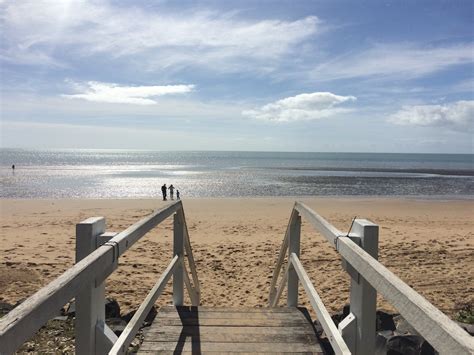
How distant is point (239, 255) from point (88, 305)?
898 cm

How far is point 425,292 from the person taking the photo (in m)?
7.42

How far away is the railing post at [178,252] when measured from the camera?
394cm

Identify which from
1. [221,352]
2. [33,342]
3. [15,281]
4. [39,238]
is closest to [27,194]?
[39,238]

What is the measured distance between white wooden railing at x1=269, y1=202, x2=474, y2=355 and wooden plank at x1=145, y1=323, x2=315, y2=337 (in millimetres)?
540

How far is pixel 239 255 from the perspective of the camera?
10.5m

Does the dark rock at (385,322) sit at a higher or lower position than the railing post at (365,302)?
lower

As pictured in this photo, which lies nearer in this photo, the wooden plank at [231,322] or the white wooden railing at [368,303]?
the white wooden railing at [368,303]

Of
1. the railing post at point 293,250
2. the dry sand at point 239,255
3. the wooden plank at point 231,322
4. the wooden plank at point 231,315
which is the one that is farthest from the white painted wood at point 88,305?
the dry sand at point 239,255

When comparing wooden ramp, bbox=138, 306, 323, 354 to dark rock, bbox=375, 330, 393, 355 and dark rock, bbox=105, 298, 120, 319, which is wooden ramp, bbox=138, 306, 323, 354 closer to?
dark rock, bbox=375, 330, 393, 355

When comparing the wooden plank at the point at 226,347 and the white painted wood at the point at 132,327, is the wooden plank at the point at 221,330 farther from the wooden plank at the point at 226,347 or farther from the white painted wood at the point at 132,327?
the white painted wood at the point at 132,327

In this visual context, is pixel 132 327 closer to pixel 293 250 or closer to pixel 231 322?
pixel 231 322

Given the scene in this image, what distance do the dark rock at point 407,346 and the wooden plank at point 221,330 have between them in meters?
1.08

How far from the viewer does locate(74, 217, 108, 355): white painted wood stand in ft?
5.61

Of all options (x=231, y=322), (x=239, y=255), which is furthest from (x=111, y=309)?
(x=239, y=255)
